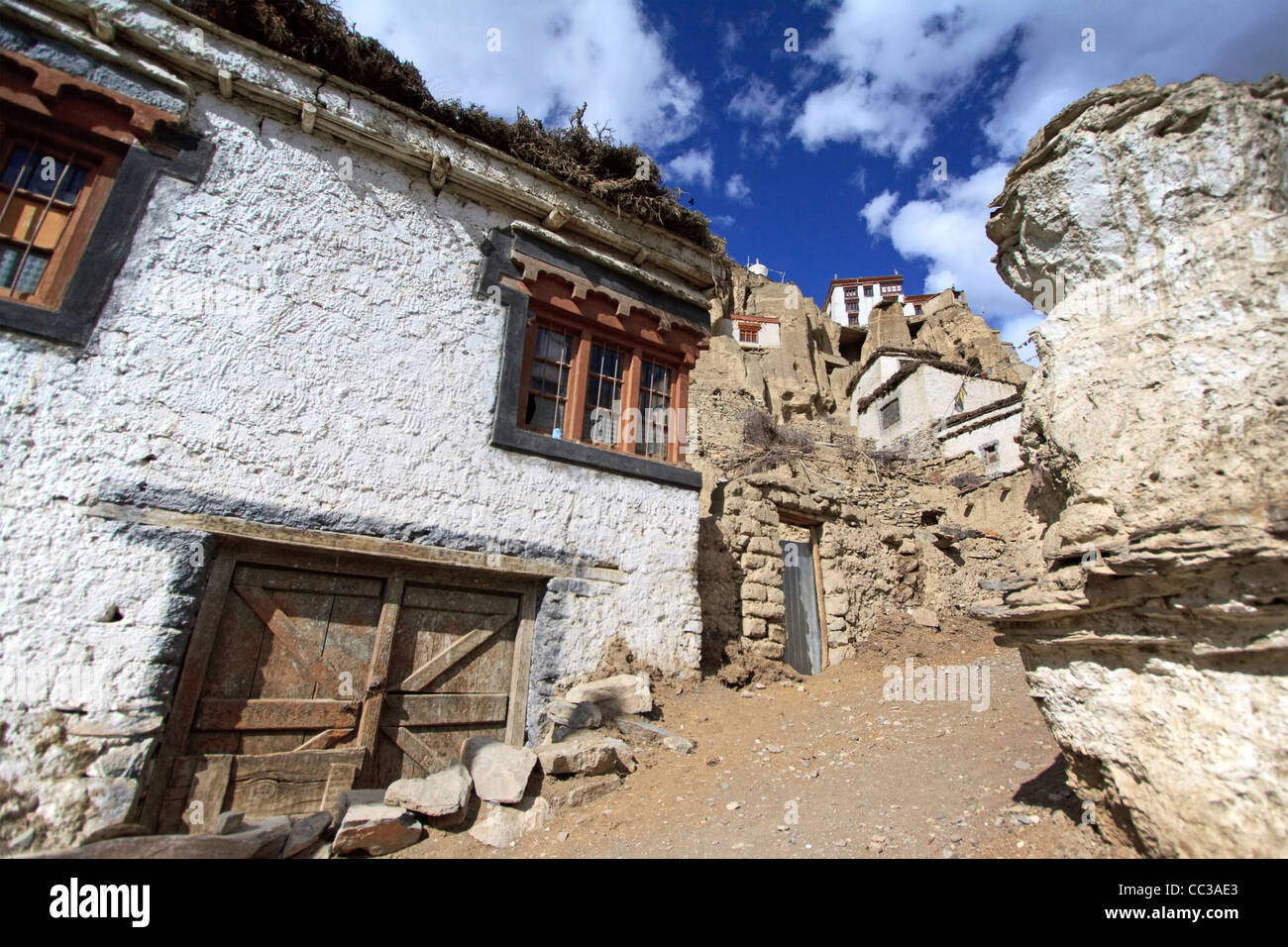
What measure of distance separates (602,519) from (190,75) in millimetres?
5468

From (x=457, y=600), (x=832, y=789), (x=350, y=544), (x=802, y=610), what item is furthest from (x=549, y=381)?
(x=802, y=610)

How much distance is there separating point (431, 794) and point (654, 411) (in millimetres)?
4699

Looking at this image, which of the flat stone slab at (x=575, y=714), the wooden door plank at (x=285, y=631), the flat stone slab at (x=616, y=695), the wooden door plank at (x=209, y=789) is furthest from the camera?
the flat stone slab at (x=616, y=695)

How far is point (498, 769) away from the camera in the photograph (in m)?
4.62

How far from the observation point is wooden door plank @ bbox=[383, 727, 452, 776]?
504cm

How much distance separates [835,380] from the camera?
3647 cm

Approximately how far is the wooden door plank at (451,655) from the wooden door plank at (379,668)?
0.22 m

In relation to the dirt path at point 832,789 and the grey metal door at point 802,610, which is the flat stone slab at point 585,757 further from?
the grey metal door at point 802,610

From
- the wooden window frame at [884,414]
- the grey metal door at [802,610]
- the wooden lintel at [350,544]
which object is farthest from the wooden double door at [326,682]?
the wooden window frame at [884,414]

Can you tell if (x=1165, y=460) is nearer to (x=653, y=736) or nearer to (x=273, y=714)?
(x=653, y=736)

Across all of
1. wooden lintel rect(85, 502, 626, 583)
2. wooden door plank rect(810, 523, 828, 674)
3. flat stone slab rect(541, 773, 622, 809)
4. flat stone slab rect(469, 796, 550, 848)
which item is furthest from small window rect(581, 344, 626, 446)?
wooden door plank rect(810, 523, 828, 674)

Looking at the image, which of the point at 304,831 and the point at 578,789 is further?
the point at 578,789

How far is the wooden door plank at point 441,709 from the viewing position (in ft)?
16.7
